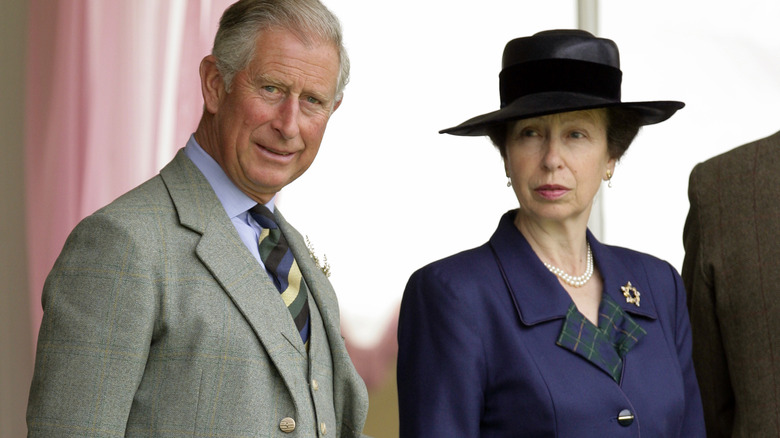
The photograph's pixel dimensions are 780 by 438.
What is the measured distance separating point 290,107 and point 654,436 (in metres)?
1.05

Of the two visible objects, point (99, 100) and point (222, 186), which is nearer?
point (222, 186)

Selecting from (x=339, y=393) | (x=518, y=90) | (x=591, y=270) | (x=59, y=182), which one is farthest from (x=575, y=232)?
(x=59, y=182)

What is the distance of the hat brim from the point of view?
208 cm

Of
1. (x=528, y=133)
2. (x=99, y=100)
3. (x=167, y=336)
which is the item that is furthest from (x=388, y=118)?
(x=167, y=336)

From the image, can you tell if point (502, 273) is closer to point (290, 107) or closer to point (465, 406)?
point (465, 406)

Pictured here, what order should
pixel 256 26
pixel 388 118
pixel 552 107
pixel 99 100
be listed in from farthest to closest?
pixel 388 118 < pixel 99 100 < pixel 552 107 < pixel 256 26

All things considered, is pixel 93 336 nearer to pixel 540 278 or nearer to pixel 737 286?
pixel 540 278

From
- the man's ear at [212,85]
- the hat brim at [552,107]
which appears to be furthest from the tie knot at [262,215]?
the hat brim at [552,107]

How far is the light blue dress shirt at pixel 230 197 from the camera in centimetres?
192

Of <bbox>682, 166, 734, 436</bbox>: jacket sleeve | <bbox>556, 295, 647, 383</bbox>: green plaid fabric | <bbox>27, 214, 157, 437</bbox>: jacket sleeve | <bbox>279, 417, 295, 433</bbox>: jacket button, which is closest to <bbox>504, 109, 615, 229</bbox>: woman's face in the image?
<bbox>556, 295, 647, 383</bbox>: green plaid fabric

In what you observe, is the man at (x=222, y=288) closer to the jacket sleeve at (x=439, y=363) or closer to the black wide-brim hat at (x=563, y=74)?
the jacket sleeve at (x=439, y=363)

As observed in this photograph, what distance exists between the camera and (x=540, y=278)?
2148mm

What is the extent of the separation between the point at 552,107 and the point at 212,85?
0.74m

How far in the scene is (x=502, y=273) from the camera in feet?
7.05
